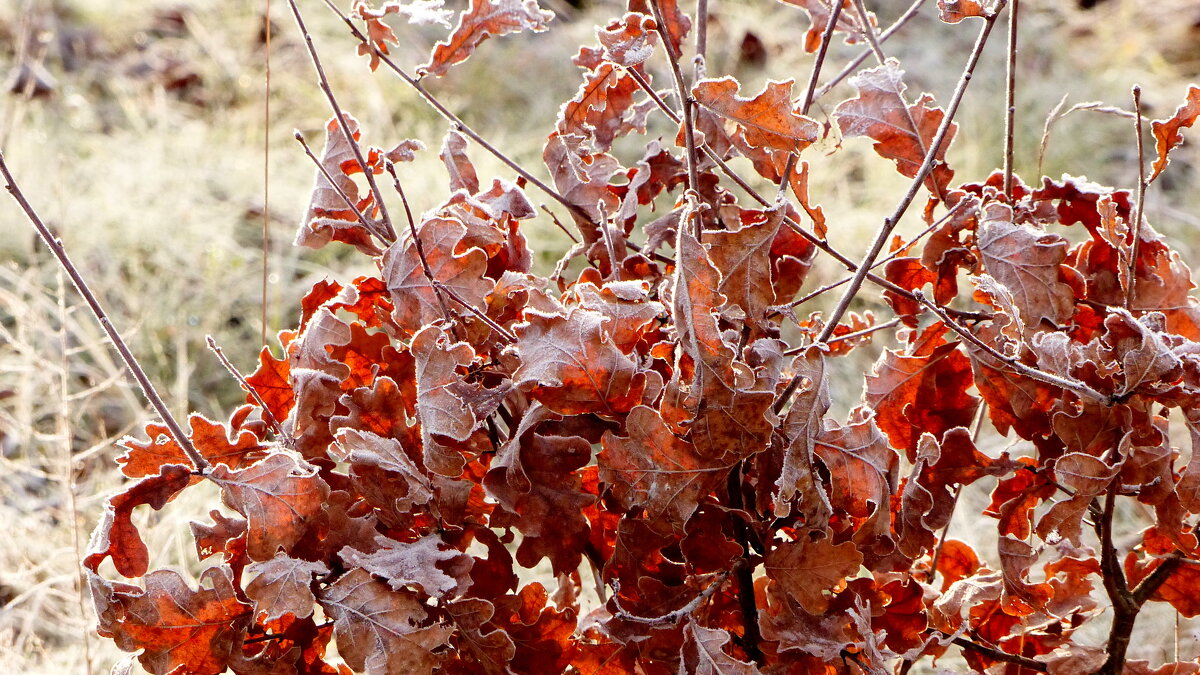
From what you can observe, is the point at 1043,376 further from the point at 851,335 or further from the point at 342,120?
the point at 342,120

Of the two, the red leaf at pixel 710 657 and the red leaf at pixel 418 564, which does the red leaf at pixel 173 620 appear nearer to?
the red leaf at pixel 418 564

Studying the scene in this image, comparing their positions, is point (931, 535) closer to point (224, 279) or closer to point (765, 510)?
point (765, 510)

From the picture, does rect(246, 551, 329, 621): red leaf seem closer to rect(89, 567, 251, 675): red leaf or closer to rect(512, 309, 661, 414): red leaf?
rect(89, 567, 251, 675): red leaf

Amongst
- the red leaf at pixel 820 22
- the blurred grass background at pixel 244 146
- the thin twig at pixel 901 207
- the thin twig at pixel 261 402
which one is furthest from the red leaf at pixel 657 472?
the blurred grass background at pixel 244 146

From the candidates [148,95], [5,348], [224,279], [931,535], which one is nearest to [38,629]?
[5,348]

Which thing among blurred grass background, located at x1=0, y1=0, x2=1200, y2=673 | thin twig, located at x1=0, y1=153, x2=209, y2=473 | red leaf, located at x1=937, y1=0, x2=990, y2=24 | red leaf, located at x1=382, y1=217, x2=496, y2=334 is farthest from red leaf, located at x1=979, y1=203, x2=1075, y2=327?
blurred grass background, located at x1=0, y1=0, x2=1200, y2=673

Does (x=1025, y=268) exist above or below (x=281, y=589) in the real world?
above

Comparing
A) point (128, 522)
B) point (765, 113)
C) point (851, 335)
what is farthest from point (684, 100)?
point (128, 522)
